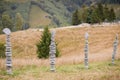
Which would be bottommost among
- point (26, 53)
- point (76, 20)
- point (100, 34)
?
point (26, 53)

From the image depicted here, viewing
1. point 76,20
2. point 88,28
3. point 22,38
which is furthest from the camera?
point 76,20

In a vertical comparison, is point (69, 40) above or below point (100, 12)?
below

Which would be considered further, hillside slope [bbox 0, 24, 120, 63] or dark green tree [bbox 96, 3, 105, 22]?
dark green tree [bbox 96, 3, 105, 22]

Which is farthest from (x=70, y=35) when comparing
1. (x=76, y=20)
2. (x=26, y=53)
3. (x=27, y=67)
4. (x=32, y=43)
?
(x=27, y=67)

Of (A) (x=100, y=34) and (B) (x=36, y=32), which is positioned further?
(B) (x=36, y=32)

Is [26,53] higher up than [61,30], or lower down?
lower down

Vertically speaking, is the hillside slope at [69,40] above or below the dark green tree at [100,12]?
below

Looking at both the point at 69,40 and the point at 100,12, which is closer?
the point at 69,40

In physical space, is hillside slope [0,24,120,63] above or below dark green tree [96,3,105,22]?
below

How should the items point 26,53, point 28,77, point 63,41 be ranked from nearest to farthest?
point 28,77 → point 26,53 → point 63,41

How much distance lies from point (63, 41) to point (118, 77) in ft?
186

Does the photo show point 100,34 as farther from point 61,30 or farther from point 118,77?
point 118,77

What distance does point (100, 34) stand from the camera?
73.5 metres

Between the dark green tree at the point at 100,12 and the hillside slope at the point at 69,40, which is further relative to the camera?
the dark green tree at the point at 100,12
